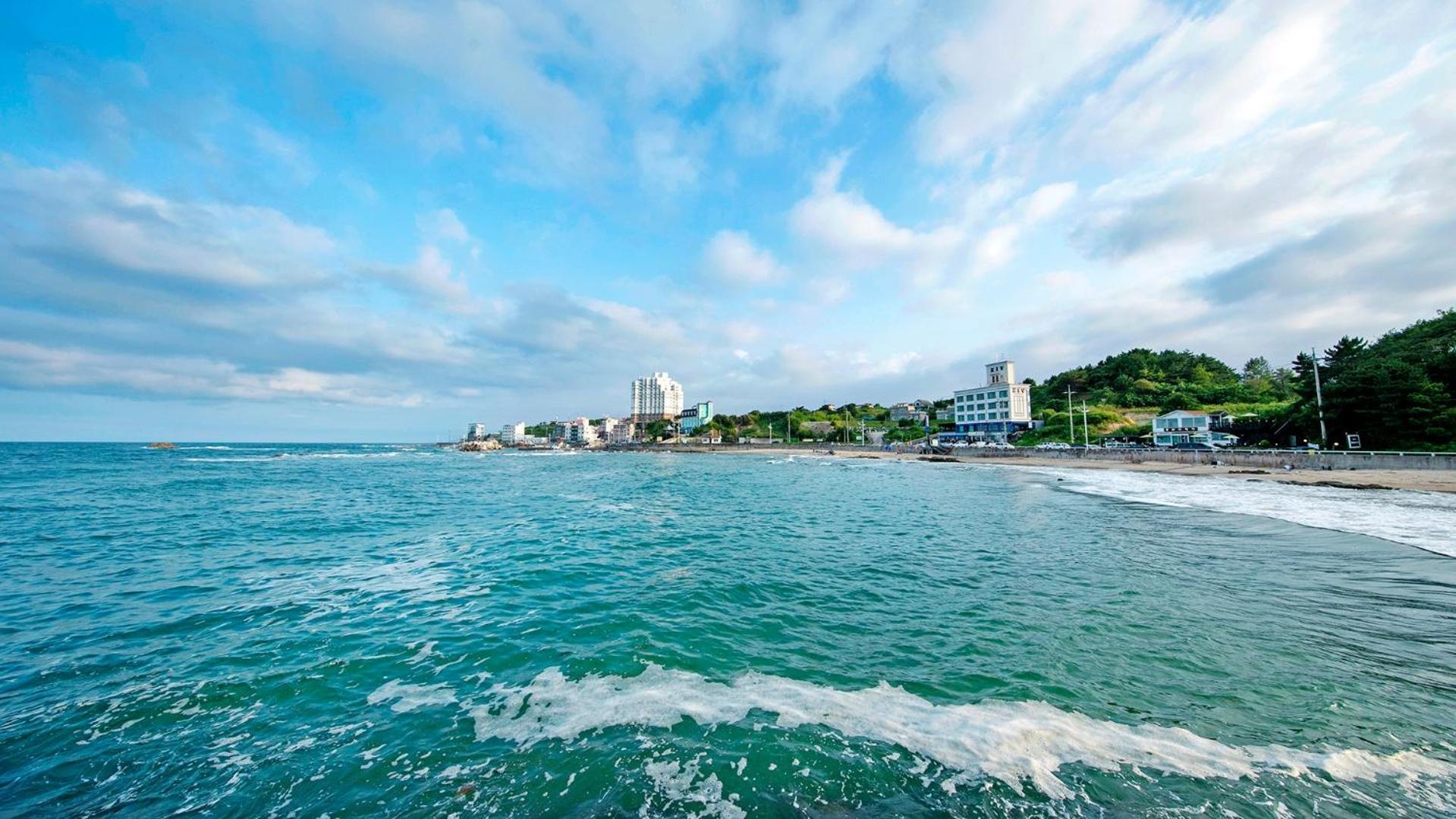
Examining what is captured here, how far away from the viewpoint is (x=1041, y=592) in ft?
33.9

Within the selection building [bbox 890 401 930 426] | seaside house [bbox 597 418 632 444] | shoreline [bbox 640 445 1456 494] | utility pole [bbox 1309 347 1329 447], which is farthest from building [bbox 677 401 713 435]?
utility pole [bbox 1309 347 1329 447]

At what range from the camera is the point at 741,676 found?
275 inches

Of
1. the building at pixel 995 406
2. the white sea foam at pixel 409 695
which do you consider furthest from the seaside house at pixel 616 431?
the white sea foam at pixel 409 695

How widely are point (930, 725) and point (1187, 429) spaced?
248ft

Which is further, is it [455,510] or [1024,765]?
[455,510]

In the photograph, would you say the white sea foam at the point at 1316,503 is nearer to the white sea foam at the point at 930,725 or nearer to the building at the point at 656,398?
the white sea foam at the point at 930,725

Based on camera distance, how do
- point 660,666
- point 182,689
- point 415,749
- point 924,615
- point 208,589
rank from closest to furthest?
point 415,749 → point 182,689 → point 660,666 → point 924,615 → point 208,589

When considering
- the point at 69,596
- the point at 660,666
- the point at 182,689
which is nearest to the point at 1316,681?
the point at 660,666

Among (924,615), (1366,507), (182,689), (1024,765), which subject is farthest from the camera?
(1366,507)

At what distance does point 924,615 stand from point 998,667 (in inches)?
85.8

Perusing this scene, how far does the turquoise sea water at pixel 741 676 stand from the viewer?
182 inches

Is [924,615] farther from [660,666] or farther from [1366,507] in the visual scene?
[1366,507]

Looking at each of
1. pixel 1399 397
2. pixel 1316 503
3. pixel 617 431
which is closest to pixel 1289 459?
pixel 1399 397

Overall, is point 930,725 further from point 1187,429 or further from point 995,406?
point 995,406
